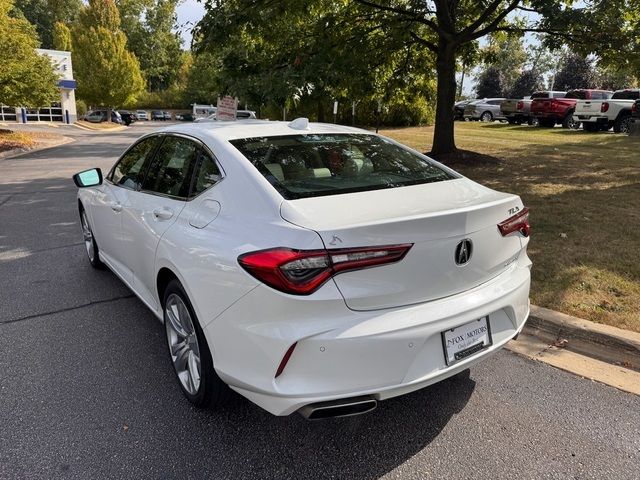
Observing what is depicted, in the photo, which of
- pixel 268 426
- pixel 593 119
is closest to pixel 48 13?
pixel 593 119

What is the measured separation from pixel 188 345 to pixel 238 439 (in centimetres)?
62

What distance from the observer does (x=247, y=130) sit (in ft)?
11.0

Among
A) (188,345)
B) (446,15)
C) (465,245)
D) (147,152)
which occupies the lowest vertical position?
(188,345)

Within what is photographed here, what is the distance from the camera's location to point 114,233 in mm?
4176

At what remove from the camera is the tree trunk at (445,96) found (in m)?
11.0

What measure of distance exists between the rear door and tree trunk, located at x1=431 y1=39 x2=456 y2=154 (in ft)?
28.8

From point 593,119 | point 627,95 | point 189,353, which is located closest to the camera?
point 189,353

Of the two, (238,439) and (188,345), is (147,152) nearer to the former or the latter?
(188,345)

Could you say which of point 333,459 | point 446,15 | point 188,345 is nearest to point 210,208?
point 188,345

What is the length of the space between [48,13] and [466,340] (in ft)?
285

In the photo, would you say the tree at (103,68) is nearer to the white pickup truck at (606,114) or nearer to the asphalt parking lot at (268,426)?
the white pickup truck at (606,114)

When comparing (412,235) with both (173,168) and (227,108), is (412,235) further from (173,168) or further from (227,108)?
(227,108)

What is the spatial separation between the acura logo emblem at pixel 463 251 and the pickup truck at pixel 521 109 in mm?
25793

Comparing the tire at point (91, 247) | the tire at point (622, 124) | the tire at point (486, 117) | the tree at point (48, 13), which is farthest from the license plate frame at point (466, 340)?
the tree at point (48, 13)
